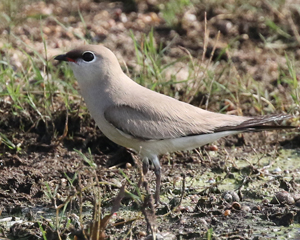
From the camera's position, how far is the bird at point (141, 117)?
5008 mm

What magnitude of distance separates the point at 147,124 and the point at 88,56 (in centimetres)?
86

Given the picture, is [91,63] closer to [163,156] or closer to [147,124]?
[147,124]

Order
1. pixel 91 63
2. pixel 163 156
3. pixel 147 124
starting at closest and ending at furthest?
pixel 147 124, pixel 91 63, pixel 163 156

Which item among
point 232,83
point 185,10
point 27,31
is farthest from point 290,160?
point 27,31

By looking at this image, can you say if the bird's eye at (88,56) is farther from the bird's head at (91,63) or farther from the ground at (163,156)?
the ground at (163,156)

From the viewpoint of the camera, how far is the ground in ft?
15.0

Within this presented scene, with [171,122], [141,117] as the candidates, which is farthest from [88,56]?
[171,122]

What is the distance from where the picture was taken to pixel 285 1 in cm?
879

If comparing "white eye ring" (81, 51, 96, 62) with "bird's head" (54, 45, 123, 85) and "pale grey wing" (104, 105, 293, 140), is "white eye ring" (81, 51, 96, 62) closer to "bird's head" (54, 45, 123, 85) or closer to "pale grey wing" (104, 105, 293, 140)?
"bird's head" (54, 45, 123, 85)

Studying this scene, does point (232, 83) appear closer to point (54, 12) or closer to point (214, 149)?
point (214, 149)

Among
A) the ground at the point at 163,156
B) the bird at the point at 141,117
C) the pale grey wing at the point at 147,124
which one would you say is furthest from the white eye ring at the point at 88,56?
the ground at the point at 163,156

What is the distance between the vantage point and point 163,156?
5.92m

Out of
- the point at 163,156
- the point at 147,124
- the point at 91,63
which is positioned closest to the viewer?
the point at 147,124

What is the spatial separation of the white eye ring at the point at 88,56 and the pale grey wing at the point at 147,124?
1.87 feet
